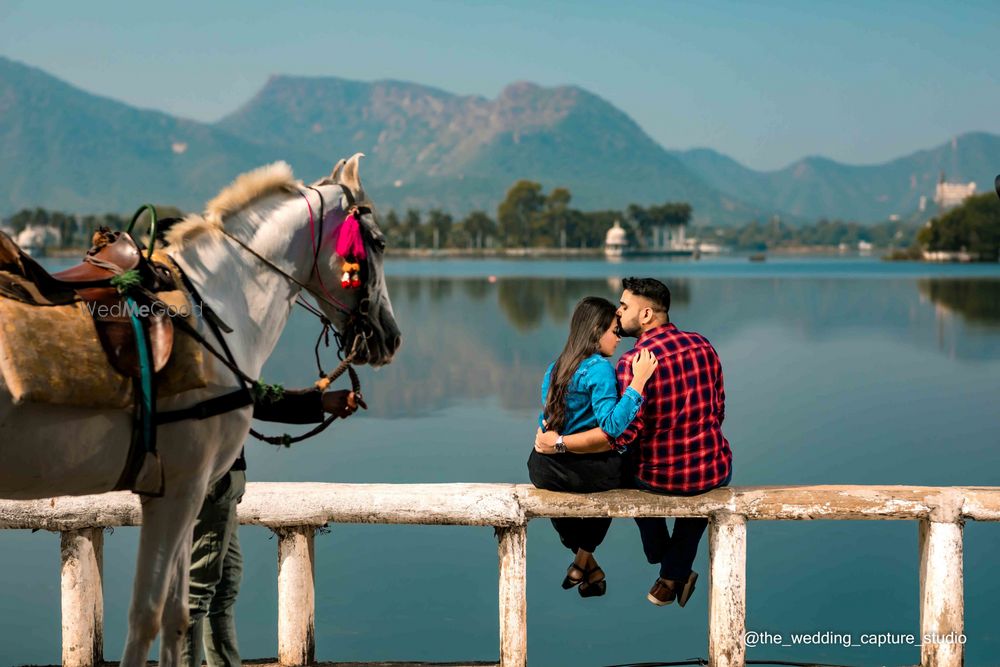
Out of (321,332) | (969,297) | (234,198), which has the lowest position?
(969,297)

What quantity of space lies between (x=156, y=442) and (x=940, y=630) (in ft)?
10.7

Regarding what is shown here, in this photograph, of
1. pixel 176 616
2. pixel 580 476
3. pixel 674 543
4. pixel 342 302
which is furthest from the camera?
pixel 674 543

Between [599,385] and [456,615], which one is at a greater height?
[599,385]

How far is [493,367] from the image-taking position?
103 feet

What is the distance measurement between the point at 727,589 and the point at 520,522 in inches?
35.7

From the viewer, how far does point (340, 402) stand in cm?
400

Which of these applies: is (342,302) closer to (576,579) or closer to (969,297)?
(576,579)

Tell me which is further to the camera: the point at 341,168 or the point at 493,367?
the point at 493,367

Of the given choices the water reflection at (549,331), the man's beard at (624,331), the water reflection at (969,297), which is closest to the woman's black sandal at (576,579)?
the man's beard at (624,331)

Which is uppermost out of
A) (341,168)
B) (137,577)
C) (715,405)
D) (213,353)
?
(341,168)

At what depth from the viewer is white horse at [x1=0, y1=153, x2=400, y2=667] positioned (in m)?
3.15

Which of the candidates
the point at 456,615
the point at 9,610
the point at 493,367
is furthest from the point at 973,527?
the point at 493,367

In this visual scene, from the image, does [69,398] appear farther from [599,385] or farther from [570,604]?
[570,604]

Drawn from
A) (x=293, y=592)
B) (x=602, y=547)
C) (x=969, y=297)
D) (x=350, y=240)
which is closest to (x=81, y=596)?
(x=293, y=592)
